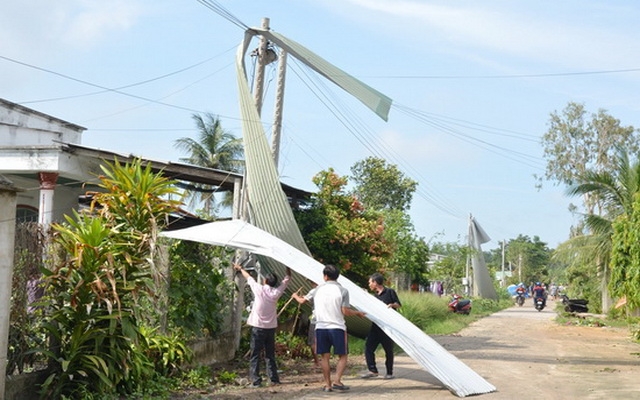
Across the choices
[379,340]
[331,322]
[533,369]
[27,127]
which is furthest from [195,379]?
[27,127]

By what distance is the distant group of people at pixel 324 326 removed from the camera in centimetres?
997

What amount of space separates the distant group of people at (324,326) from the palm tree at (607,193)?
1001 cm

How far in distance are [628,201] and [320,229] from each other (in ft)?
32.3

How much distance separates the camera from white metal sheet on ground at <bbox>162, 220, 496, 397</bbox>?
401 inches

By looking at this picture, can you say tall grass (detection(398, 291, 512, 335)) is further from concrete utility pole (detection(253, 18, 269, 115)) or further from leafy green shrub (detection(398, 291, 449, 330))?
concrete utility pole (detection(253, 18, 269, 115))

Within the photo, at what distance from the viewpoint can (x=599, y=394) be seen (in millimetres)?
10000

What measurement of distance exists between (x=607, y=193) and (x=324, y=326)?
Answer: 16.6 metres

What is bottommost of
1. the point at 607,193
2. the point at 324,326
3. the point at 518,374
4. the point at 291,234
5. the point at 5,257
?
the point at 518,374

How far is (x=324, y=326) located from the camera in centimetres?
1001

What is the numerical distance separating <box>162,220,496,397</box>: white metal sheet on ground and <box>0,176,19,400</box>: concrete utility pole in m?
3.21

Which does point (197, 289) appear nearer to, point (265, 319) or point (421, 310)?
point (265, 319)

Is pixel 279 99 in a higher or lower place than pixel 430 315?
higher

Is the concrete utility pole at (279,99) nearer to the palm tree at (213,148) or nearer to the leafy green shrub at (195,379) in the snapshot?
the leafy green shrub at (195,379)

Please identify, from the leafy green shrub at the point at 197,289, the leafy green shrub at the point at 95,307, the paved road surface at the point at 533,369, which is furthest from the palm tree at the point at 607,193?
Result: the leafy green shrub at the point at 95,307
